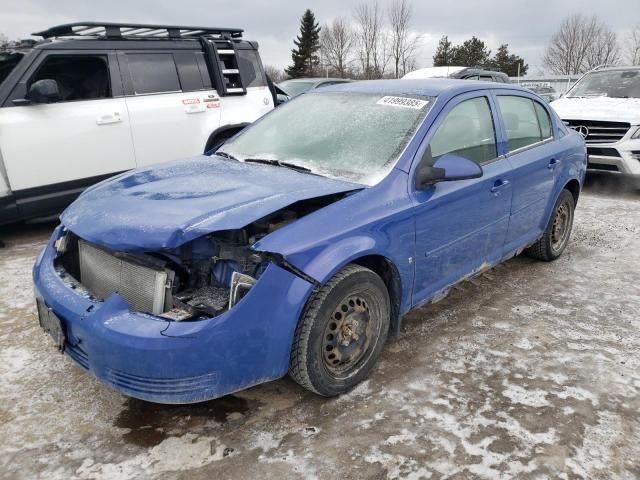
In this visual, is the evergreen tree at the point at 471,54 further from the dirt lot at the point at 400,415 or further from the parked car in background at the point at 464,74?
the dirt lot at the point at 400,415

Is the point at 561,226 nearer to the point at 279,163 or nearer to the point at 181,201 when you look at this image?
the point at 279,163

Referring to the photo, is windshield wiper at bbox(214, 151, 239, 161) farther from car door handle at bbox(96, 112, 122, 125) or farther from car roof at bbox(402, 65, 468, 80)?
car roof at bbox(402, 65, 468, 80)

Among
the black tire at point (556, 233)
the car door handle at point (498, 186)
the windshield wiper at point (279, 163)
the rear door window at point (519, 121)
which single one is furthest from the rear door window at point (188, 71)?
the black tire at point (556, 233)

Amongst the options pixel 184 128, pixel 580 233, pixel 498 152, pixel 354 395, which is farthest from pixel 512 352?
pixel 184 128

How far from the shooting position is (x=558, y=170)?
4.55 meters

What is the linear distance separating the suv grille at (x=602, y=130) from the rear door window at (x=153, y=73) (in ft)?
18.8

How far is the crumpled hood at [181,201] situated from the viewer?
243 centimetres

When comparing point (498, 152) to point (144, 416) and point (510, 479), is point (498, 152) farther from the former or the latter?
point (144, 416)

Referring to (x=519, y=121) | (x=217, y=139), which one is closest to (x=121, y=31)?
(x=217, y=139)

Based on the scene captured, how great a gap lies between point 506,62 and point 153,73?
5721cm

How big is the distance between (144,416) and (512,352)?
2219mm

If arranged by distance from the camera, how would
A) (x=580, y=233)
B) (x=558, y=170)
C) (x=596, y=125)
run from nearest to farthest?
(x=558, y=170) → (x=580, y=233) → (x=596, y=125)

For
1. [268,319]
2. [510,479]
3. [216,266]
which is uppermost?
[216,266]

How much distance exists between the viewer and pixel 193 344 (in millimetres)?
2283
